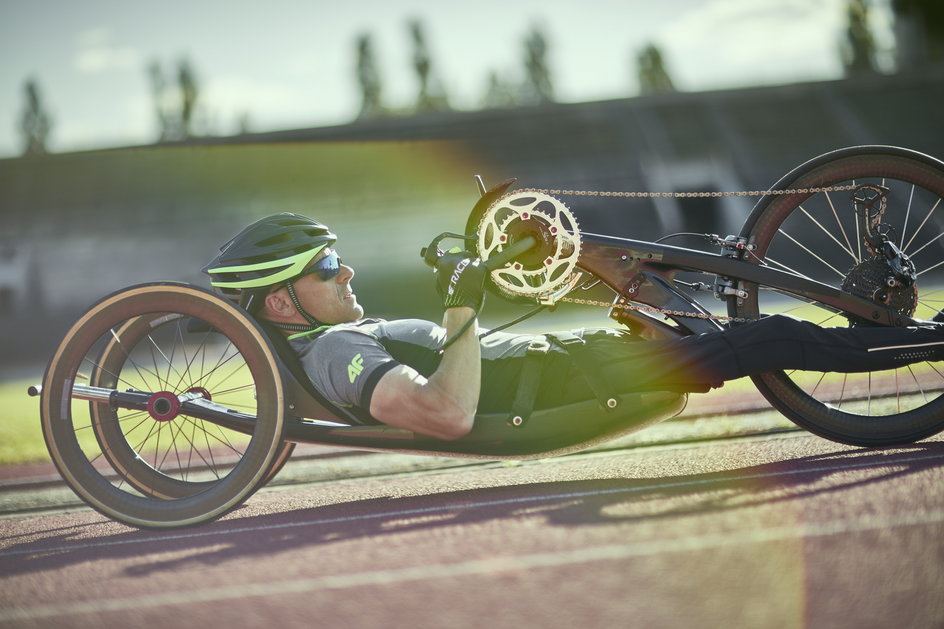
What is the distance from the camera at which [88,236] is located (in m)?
27.7

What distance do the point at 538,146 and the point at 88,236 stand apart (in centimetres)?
1404

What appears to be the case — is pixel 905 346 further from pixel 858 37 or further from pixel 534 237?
pixel 858 37

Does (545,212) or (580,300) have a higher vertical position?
(545,212)

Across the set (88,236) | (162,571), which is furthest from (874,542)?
(88,236)

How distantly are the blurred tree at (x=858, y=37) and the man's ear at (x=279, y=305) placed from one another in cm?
7283

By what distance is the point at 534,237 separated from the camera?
13.3 ft

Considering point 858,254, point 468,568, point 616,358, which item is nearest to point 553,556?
point 468,568

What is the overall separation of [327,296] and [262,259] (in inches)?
13.5

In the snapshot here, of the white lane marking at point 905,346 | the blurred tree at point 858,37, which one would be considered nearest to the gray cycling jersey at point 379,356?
the white lane marking at point 905,346

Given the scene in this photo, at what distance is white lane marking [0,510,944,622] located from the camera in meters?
2.95

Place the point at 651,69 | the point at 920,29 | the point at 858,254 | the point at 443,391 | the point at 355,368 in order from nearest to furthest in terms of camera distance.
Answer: the point at 443,391 < the point at 355,368 < the point at 858,254 < the point at 920,29 < the point at 651,69

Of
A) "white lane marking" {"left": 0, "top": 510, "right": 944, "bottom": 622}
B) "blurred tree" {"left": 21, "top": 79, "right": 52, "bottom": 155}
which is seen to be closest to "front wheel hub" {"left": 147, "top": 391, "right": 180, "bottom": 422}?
"white lane marking" {"left": 0, "top": 510, "right": 944, "bottom": 622}

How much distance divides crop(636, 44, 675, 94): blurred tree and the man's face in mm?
71395

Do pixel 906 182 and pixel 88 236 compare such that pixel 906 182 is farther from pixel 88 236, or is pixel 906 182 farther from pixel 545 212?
pixel 88 236
